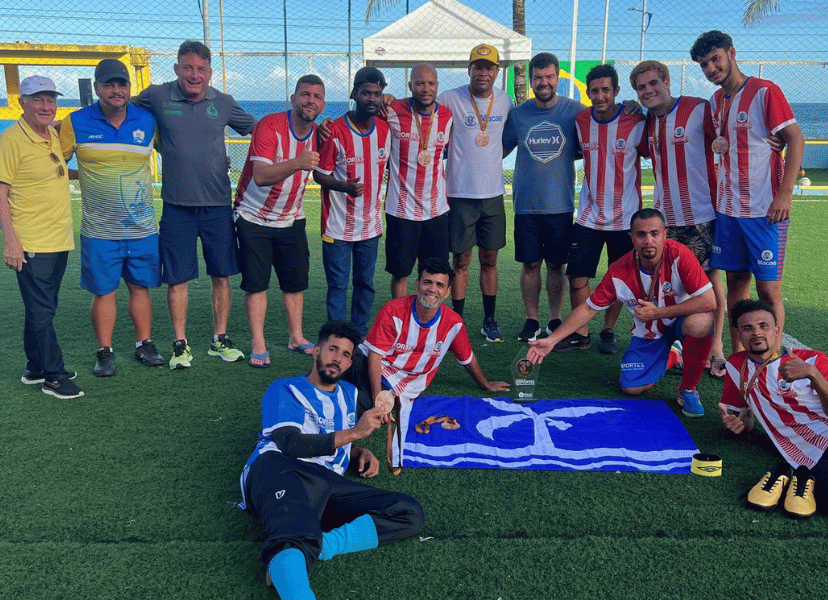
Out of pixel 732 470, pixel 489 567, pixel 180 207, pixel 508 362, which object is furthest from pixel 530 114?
pixel 489 567

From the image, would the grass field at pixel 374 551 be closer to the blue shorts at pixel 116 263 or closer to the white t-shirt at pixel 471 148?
the blue shorts at pixel 116 263

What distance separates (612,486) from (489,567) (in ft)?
3.14

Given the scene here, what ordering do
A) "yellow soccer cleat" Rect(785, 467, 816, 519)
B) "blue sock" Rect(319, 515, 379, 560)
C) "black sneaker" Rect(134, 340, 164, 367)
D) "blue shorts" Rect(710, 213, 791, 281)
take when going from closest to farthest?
"blue sock" Rect(319, 515, 379, 560) < "yellow soccer cleat" Rect(785, 467, 816, 519) < "blue shorts" Rect(710, 213, 791, 281) < "black sneaker" Rect(134, 340, 164, 367)

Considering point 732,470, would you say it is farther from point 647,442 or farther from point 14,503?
point 14,503

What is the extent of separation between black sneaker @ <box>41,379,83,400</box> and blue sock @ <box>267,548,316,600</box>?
8.73ft

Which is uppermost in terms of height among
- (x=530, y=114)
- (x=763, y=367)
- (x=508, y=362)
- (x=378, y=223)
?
(x=530, y=114)

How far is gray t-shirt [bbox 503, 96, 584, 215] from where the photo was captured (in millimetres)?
5723

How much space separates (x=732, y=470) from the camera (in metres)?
3.80

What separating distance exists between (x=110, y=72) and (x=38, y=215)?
1022mm

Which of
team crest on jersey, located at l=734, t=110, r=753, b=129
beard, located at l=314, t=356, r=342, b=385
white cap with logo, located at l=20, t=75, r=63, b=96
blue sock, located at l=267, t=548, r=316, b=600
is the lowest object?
blue sock, located at l=267, t=548, r=316, b=600

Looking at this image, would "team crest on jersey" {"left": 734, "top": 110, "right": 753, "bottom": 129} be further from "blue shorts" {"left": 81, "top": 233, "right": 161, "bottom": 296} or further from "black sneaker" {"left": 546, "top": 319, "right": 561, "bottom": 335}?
"blue shorts" {"left": 81, "top": 233, "right": 161, "bottom": 296}

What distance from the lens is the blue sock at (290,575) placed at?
104 inches

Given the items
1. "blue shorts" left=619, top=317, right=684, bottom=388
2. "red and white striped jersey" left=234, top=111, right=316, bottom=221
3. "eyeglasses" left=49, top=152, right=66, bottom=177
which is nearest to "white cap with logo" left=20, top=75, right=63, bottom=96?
"eyeglasses" left=49, top=152, right=66, bottom=177

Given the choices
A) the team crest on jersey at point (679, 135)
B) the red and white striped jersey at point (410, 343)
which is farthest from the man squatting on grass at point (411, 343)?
the team crest on jersey at point (679, 135)
